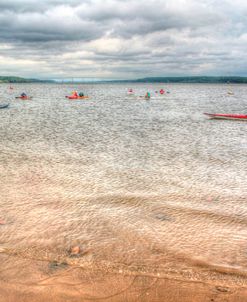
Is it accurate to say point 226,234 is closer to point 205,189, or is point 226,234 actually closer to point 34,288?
point 205,189

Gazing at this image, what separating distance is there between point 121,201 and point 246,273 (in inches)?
186

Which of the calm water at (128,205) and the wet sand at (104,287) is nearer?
the wet sand at (104,287)

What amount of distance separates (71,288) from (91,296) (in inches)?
16.1

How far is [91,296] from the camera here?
5.10m

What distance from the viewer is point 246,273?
5840 millimetres

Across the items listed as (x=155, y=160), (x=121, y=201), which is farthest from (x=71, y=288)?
(x=155, y=160)

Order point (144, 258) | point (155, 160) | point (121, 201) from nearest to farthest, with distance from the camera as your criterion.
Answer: point (144, 258) < point (121, 201) < point (155, 160)

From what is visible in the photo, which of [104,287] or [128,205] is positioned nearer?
[104,287]

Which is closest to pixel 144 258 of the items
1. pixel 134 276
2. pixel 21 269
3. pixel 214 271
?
pixel 134 276

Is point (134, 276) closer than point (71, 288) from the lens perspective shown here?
No

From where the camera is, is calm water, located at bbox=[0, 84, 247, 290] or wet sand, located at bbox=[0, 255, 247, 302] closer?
wet sand, located at bbox=[0, 255, 247, 302]

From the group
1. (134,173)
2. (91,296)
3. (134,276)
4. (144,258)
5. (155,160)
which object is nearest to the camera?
(91,296)

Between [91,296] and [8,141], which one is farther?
[8,141]

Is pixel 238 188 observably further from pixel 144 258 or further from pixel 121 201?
pixel 144 258
